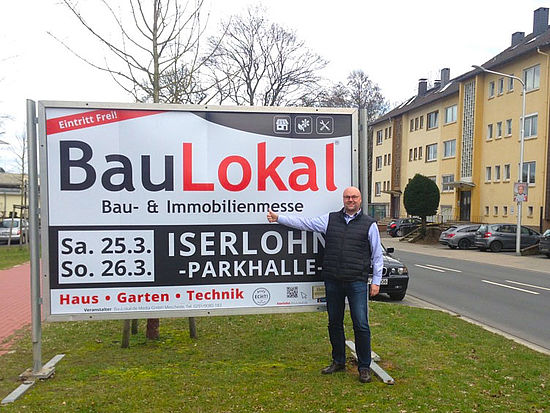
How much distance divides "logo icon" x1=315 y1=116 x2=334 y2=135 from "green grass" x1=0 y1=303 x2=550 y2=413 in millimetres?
2466

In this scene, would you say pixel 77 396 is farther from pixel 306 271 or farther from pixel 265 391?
pixel 306 271

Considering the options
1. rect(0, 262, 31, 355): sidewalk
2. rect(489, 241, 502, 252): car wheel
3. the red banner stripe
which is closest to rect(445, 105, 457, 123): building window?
rect(489, 241, 502, 252): car wheel

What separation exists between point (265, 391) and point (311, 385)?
46 centimetres

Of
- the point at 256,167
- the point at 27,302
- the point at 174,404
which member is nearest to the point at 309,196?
the point at 256,167

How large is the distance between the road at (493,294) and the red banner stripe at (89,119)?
6237mm

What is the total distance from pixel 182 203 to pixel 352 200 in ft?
5.56

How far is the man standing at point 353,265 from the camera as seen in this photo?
4945 mm

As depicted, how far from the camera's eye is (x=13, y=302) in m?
10.2

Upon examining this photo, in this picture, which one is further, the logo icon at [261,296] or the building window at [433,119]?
the building window at [433,119]

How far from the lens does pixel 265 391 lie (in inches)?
185

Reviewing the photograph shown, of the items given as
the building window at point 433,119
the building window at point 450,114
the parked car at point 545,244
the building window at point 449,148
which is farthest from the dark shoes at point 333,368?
the building window at point 433,119

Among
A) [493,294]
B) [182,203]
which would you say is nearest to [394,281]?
[493,294]

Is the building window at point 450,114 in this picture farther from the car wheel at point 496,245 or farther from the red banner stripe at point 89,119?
the red banner stripe at point 89,119

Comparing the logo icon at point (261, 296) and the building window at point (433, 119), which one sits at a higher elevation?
the building window at point (433, 119)
